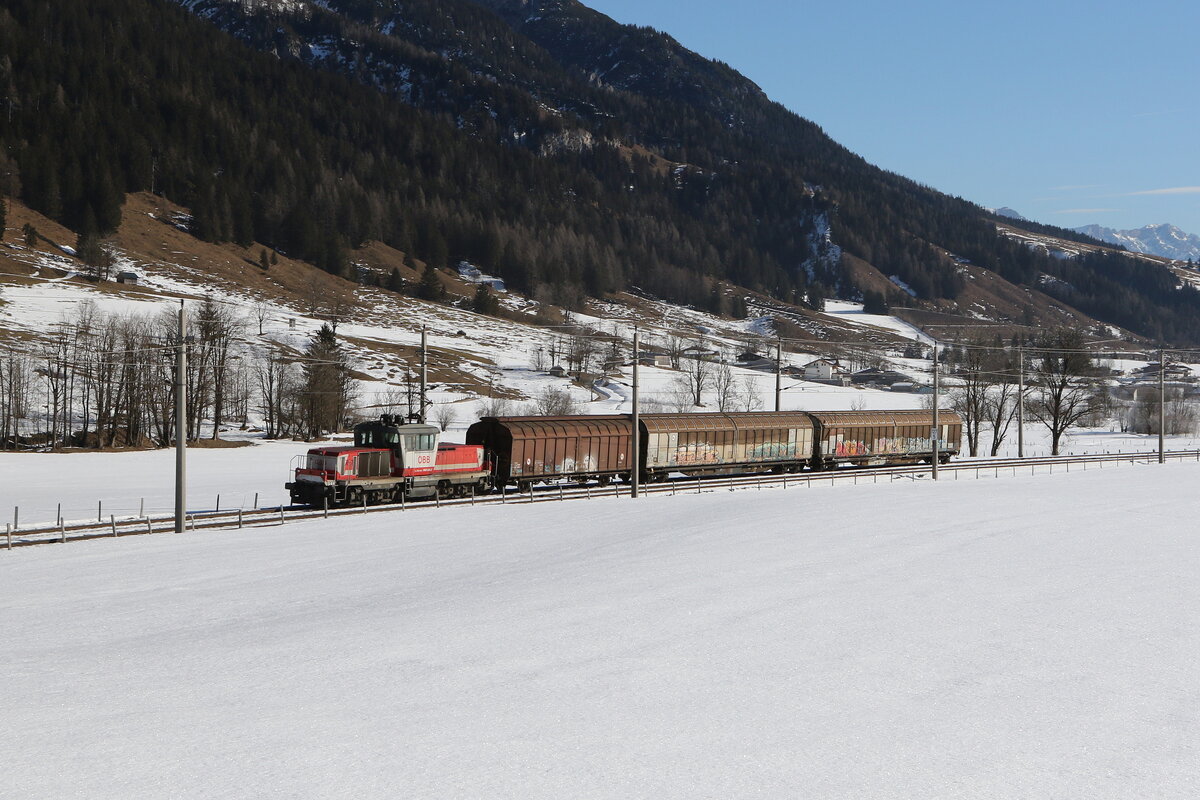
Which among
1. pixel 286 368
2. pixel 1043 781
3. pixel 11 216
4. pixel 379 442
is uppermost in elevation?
pixel 11 216

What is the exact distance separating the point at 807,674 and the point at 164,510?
3230 cm

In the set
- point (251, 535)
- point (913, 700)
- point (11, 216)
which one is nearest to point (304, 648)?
point (913, 700)

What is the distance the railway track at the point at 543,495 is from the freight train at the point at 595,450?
0.82 meters

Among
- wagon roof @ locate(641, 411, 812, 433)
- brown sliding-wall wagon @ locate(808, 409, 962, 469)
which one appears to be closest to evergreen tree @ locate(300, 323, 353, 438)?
wagon roof @ locate(641, 411, 812, 433)

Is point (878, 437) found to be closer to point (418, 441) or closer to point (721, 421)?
point (721, 421)

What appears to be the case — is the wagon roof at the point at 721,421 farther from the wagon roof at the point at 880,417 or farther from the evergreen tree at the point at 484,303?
the evergreen tree at the point at 484,303

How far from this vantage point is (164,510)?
38438 mm

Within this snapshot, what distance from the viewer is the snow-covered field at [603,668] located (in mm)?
10734

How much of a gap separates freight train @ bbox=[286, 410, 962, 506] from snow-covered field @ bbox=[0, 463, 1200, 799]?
7.75 metres

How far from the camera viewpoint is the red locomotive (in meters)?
35.2

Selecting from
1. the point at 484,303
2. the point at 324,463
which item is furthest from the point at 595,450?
the point at 484,303

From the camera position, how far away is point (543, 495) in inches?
1564

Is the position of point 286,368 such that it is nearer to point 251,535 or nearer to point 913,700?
point 251,535

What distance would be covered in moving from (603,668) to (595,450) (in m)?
29.6
